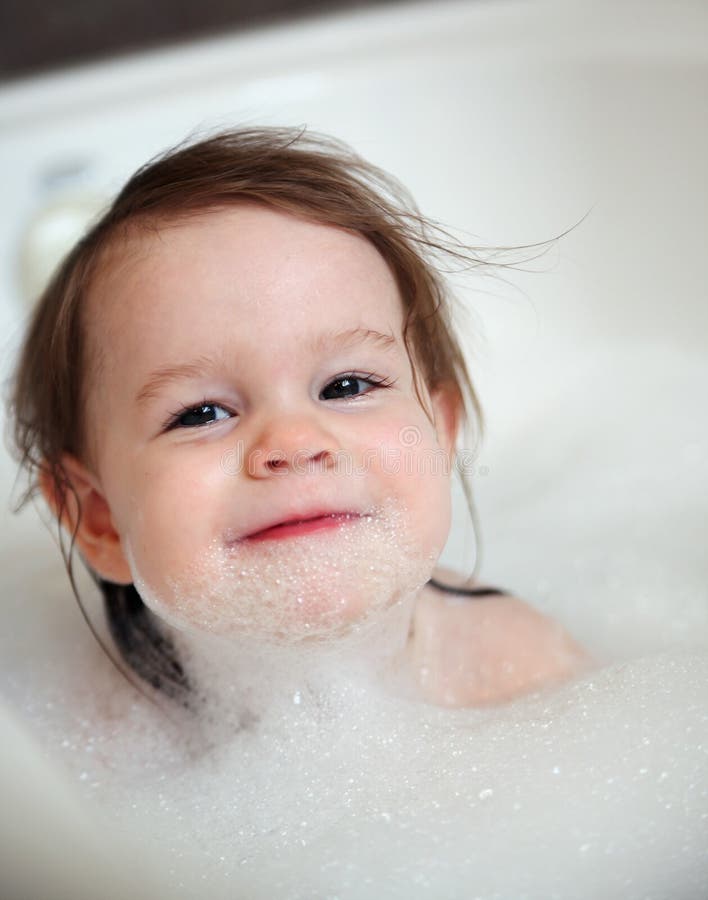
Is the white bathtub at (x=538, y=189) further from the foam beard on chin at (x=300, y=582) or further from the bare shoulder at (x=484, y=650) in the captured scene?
the foam beard on chin at (x=300, y=582)

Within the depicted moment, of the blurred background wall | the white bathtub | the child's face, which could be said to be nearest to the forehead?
the child's face

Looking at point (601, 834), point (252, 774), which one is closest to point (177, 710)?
point (252, 774)

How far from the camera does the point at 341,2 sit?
1.65 metres

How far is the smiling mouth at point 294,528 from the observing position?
68cm

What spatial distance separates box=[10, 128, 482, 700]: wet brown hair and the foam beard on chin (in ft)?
0.53

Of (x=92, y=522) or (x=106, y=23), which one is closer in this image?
(x=92, y=522)

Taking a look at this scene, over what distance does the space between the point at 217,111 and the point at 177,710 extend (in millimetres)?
804

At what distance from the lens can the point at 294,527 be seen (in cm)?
68

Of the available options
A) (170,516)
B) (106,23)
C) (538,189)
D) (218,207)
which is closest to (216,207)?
(218,207)

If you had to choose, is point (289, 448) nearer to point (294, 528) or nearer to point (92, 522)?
point (294, 528)

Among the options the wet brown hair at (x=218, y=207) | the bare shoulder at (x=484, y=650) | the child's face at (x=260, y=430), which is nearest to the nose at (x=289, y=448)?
the child's face at (x=260, y=430)

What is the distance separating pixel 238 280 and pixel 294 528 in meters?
0.17

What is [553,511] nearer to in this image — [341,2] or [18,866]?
[18,866]

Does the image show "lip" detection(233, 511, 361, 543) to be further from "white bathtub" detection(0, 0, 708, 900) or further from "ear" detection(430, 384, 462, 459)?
"white bathtub" detection(0, 0, 708, 900)
